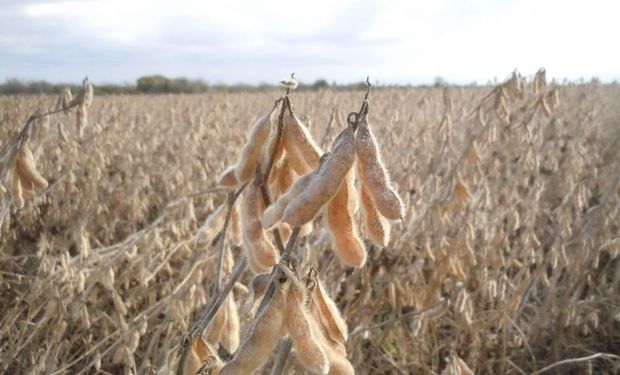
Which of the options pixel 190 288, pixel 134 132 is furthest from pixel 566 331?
pixel 134 132

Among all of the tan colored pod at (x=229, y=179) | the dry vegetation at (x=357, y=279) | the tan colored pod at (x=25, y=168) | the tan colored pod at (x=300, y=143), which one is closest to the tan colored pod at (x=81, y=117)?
the dry vegetation at (x=357, y=279)

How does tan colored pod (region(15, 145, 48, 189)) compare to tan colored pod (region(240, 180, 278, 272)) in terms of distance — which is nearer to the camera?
tan colored pod (region(240, 180, 278, 272))

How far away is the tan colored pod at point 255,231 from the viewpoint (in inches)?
32.8

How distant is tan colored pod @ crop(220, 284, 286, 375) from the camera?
732mm

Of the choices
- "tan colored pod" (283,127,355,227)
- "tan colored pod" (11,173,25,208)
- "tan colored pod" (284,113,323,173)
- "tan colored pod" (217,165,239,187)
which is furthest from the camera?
"tan colored pod" (11,173,25,208)

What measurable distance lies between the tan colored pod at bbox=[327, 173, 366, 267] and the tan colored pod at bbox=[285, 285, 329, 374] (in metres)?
0.08

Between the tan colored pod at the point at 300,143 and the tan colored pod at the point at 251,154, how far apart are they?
53mm

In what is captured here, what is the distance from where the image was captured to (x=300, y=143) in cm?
80

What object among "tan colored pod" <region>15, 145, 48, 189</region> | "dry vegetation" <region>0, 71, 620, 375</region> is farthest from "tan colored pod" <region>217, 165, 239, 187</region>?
"tan colored pod" <region>15, 145, 48, 189</region>

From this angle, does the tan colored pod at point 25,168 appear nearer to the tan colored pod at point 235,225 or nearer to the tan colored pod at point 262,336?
the tan colored pod at point 235,225

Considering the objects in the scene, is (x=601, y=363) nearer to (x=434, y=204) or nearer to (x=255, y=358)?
(x=434, y=204)

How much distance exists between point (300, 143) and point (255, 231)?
144 mm

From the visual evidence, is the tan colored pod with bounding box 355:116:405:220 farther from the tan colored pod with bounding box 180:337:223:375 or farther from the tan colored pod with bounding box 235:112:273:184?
the tan colored pod with bounding box 180:337:223:375

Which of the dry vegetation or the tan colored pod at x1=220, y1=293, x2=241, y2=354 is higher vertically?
the tan colored pod at x1=220, y1=293, x2=241, y2=354
